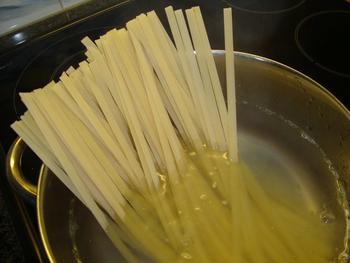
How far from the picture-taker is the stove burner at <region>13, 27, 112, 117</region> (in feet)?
2.70

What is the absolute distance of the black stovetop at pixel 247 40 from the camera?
0.83 metres

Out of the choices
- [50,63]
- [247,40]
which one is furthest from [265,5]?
[50,63]

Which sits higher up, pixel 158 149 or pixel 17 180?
pixel 158 149

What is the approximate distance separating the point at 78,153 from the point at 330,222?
17.6 inches

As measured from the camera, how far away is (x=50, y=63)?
Answer: 868mm

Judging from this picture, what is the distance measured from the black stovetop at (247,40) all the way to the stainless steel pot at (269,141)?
110mm

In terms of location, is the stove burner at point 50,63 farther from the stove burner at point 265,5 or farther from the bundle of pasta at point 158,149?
the stove burner at point 265,5

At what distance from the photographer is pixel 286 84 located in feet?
2.44

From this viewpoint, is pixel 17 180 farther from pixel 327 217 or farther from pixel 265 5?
pixel 265 5

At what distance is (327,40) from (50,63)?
0.65m

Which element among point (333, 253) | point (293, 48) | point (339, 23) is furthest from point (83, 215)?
point (339, 23)

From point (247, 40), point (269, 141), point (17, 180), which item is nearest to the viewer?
point (17, 180)

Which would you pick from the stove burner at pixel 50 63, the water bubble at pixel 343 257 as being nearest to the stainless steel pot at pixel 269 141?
the water bubble at pixel 343 257

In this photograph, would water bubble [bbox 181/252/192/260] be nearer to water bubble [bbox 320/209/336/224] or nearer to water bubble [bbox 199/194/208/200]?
water bubble [bbox 199/194/208/200]
